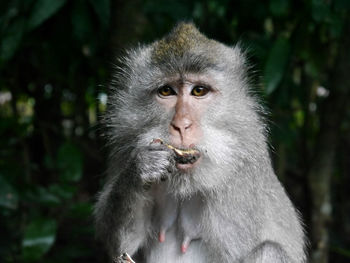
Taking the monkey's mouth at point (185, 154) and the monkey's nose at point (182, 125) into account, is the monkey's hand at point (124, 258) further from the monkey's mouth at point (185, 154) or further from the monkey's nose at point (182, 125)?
the monkey's nose at point (182, 125)

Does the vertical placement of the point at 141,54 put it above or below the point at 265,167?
above

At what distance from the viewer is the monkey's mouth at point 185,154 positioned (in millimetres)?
3473

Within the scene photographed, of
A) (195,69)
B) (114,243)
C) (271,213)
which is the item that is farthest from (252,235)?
(195,69)

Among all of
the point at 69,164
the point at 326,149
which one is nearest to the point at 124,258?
the point at 69,164

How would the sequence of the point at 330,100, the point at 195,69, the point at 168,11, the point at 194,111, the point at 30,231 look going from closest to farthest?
1. the point at 194,111
2. the point at 195,69
3. the point at 30,231
4. the point at 168,11
5. the point at 330,100

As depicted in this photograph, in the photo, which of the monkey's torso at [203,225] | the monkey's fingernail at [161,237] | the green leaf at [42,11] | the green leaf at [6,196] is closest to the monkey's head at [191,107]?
the monkey's torso at [203,225]

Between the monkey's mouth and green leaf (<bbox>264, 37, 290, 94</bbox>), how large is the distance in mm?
1863

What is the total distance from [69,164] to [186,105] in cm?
232

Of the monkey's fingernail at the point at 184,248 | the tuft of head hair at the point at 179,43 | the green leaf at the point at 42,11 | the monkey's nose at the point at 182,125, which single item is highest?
the green leaf at the point at 42,11

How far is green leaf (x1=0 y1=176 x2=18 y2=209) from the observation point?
5051 mm

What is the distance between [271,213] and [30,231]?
239 cm

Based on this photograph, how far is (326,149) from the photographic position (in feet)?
20.8

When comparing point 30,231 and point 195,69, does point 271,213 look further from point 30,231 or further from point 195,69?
point 30,231

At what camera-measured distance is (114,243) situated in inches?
152
